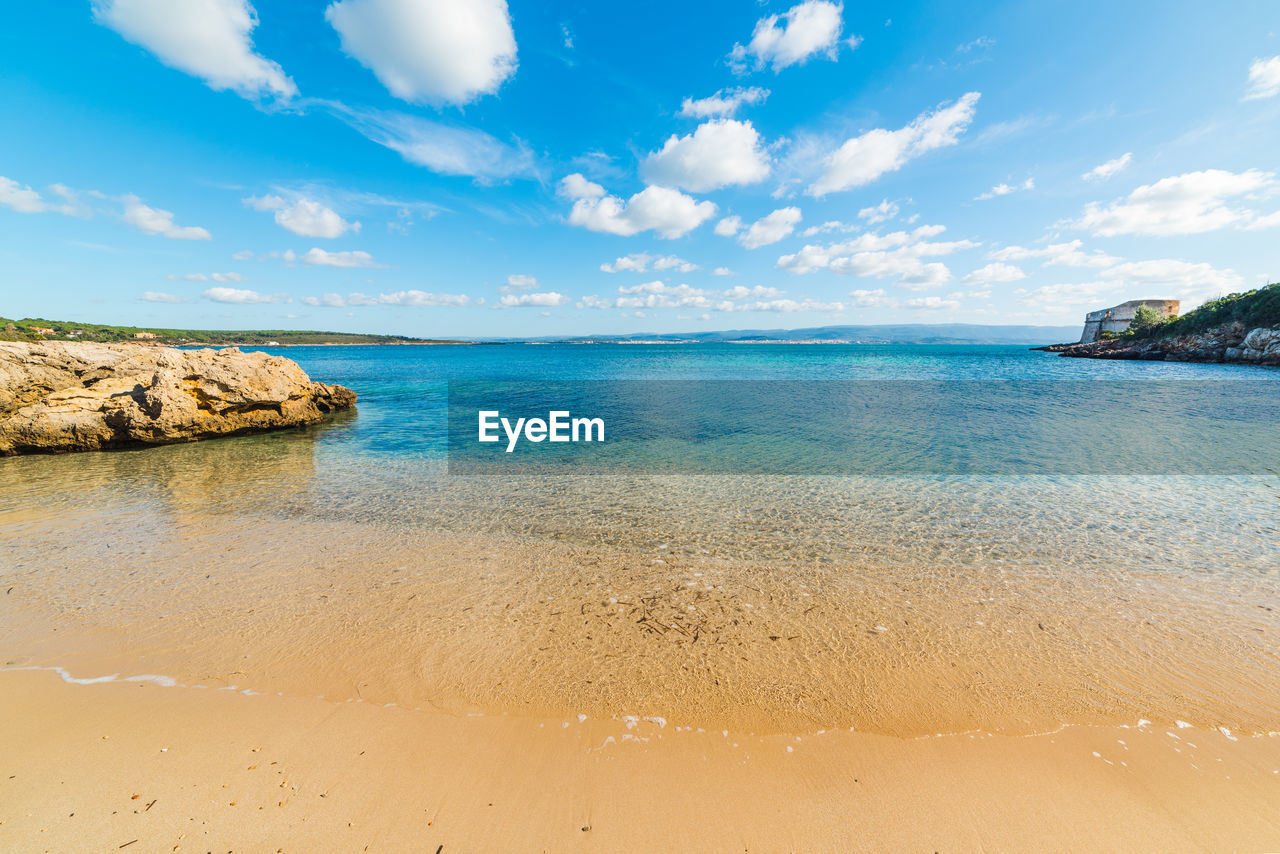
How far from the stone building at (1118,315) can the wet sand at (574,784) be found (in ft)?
384

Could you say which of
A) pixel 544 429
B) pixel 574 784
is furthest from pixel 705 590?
pixel 544 429

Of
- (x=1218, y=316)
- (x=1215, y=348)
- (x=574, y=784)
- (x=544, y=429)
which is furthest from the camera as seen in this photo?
(x=1218, y=316)

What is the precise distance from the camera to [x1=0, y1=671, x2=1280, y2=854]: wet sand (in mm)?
3156

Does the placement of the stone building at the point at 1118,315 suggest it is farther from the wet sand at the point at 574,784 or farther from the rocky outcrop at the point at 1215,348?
the wet sand at the point at 574,784

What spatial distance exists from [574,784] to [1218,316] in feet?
324

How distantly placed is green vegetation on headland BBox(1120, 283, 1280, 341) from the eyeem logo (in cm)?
7924

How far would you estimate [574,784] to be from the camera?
360 cm

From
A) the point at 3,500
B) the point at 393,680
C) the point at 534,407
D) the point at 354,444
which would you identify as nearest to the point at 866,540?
the point at 393,680

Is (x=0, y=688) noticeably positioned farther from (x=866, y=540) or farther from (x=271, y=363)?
(x=271, y=363)

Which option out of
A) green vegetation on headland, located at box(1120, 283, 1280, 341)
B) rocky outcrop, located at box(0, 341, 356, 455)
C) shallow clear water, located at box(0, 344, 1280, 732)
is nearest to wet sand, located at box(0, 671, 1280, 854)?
shallow clear water, located at box(0, 344, 1280, 732)

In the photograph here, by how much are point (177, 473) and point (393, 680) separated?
46.4 ft

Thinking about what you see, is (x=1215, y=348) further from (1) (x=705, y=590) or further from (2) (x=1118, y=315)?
(1) (x=705, y=590)

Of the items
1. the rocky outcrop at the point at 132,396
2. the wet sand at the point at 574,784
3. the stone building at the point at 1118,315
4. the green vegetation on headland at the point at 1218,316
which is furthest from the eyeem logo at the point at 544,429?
the stone building at the point at 1118,315

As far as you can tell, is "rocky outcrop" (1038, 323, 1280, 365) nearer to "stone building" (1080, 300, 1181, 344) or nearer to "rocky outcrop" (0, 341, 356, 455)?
"stone building" (1080, 300, 1181, 344)
